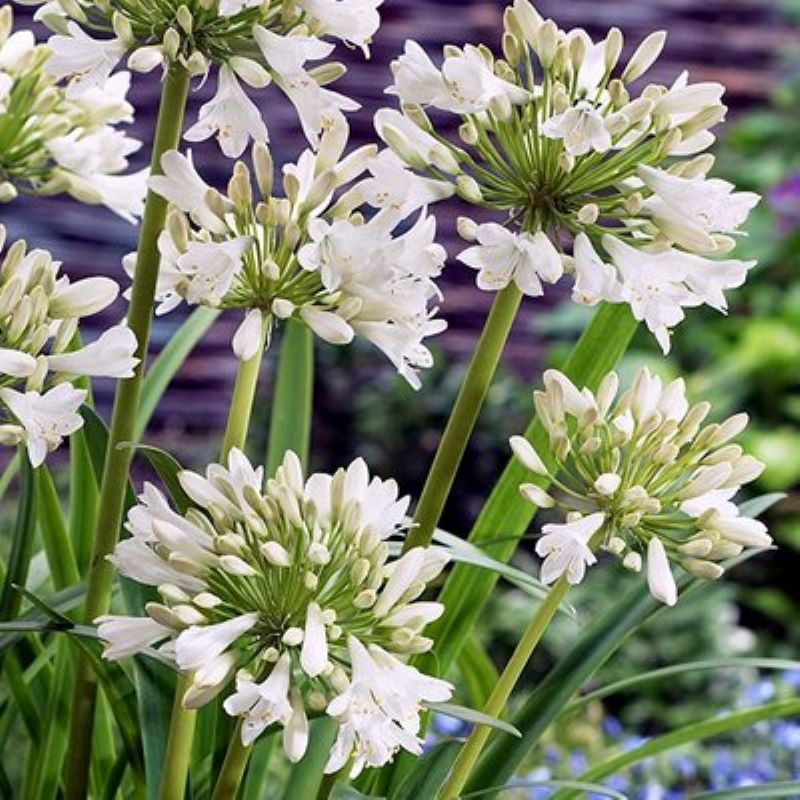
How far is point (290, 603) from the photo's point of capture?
634mm

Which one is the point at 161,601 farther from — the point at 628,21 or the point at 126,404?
the point at 628,21

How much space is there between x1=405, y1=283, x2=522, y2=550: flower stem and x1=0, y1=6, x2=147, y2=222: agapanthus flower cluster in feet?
0.93

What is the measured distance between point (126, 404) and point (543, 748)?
135 centimetres

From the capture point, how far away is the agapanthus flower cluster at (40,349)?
66 cm

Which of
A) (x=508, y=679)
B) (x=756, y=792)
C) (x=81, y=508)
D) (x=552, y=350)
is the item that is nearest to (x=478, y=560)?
(x=508, y=679)

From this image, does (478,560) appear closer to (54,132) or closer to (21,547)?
(21,547)

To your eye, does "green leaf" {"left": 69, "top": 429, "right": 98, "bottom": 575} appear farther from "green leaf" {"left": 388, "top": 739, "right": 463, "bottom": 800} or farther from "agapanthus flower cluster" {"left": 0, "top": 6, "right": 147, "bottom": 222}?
"green leaf" {"left": 388, "top": 739, "right": 463, "bottom": 800}

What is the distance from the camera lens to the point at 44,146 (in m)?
0.90

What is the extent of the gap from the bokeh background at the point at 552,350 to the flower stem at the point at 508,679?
2.13m

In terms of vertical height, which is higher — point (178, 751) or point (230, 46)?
point (230, 46)

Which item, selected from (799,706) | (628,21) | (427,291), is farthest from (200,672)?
(628,21)

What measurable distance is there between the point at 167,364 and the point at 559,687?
36 centimetres

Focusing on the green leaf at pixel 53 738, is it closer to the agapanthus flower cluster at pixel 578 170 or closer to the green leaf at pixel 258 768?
the green leaf at pixel 258 768

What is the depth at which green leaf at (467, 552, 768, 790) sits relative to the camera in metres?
0.79
